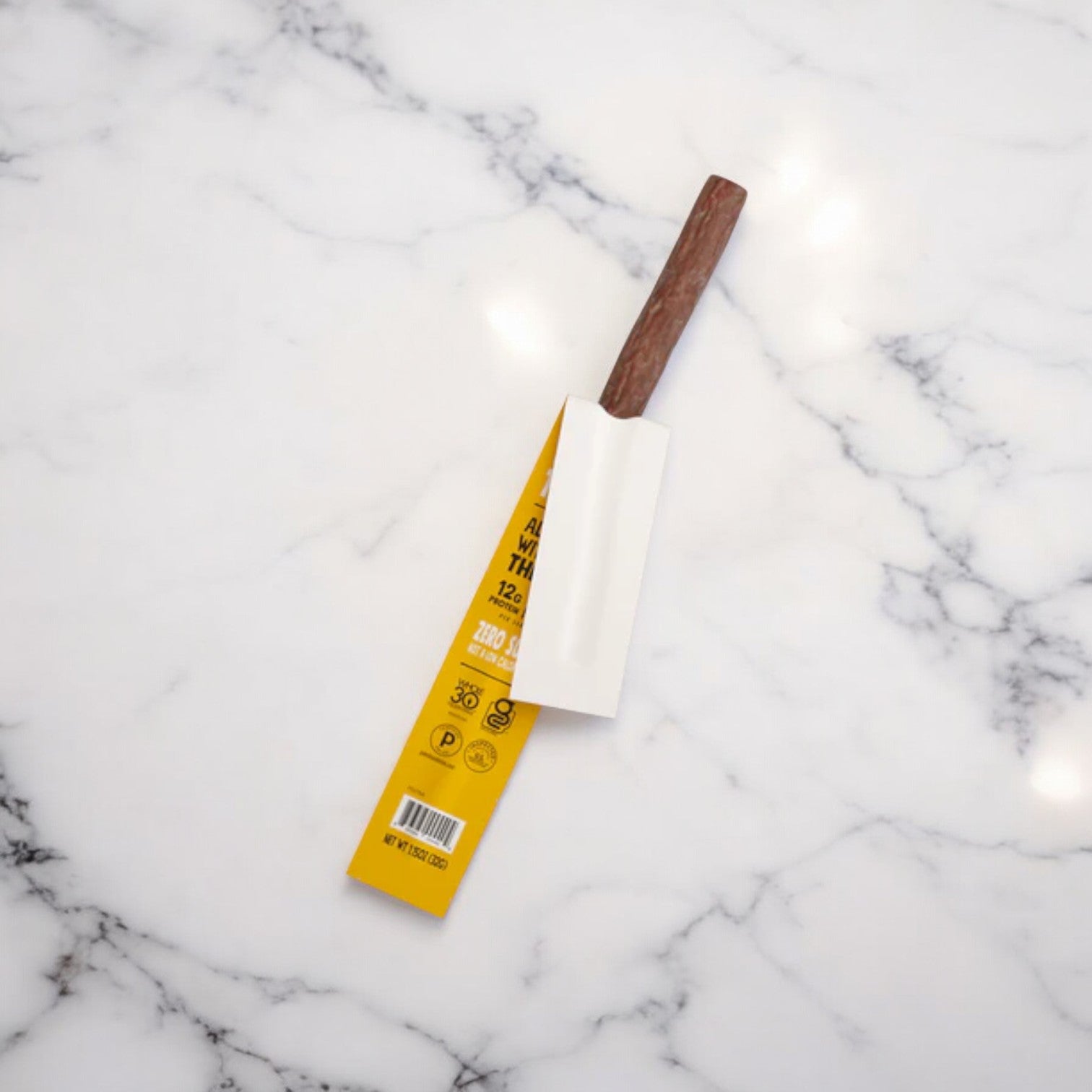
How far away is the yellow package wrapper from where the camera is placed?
686 mm

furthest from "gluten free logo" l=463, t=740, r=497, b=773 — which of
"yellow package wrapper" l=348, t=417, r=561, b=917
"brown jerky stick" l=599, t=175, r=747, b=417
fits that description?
"brown jerky stick" l=599, t=175, r=747, b=417

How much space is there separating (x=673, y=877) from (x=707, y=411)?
0.31m

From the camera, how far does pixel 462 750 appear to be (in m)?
0.70

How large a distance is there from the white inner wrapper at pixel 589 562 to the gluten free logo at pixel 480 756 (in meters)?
0.04

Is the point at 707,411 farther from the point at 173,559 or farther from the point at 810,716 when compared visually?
the point at 173,559

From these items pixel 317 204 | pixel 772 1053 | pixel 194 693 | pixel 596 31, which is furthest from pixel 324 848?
pixel 596 31

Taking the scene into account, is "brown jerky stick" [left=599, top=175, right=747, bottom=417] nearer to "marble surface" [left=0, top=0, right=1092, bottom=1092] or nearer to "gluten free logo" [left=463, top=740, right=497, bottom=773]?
"marble surface" [left=0, top=0, right=1092, bottom=1092]

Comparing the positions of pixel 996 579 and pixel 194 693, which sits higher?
pixel 996 579

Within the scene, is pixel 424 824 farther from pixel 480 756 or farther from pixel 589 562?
pixel 589 562

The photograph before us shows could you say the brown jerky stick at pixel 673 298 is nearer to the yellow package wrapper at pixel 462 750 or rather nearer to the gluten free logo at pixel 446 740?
the yellow package wrapper at pixel 462 750

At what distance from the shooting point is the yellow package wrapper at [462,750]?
69cm

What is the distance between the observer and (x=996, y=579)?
29.8 inches

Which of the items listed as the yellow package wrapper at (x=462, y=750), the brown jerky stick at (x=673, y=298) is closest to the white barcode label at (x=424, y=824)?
the yellow package wrapper at (x=462, y=750)

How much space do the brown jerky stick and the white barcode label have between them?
0.28m
